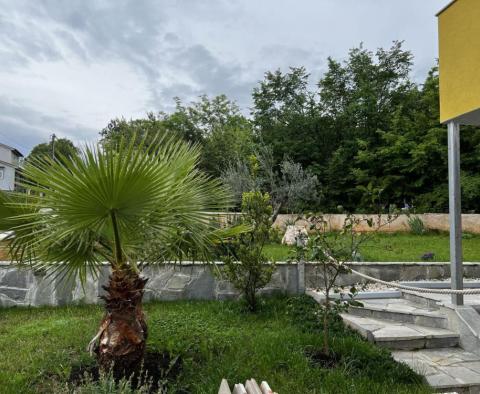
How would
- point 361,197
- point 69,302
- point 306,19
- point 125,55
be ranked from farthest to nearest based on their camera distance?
point 361,197
point 125,55
point 306,19
point 69,302

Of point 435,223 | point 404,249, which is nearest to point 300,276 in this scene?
point 404,249

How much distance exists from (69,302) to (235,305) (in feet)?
7.97

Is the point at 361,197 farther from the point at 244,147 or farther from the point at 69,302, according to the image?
the point at 69,302

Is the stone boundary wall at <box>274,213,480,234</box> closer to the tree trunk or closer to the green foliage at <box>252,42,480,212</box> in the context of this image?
the green foliage at <box>252,42,480,212</box>

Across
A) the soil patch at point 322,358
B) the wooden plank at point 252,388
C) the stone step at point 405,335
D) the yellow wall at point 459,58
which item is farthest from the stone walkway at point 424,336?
the yellow wall at point 459,58

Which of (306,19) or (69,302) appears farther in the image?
(306,19)

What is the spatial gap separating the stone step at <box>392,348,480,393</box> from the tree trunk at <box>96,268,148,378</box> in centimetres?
244

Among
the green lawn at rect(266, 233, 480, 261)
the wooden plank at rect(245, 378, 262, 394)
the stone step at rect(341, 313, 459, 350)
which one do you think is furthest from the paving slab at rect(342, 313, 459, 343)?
the wooden plank at rect(245, 378, 262, 394)

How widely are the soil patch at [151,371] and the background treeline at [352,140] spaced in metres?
10.2

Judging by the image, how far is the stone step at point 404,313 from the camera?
4.35m

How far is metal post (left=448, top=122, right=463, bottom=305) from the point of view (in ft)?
14.1

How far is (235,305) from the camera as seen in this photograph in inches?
203

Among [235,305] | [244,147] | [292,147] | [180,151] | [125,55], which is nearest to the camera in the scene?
[180,151]

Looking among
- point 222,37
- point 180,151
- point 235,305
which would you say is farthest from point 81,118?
point 180,151
